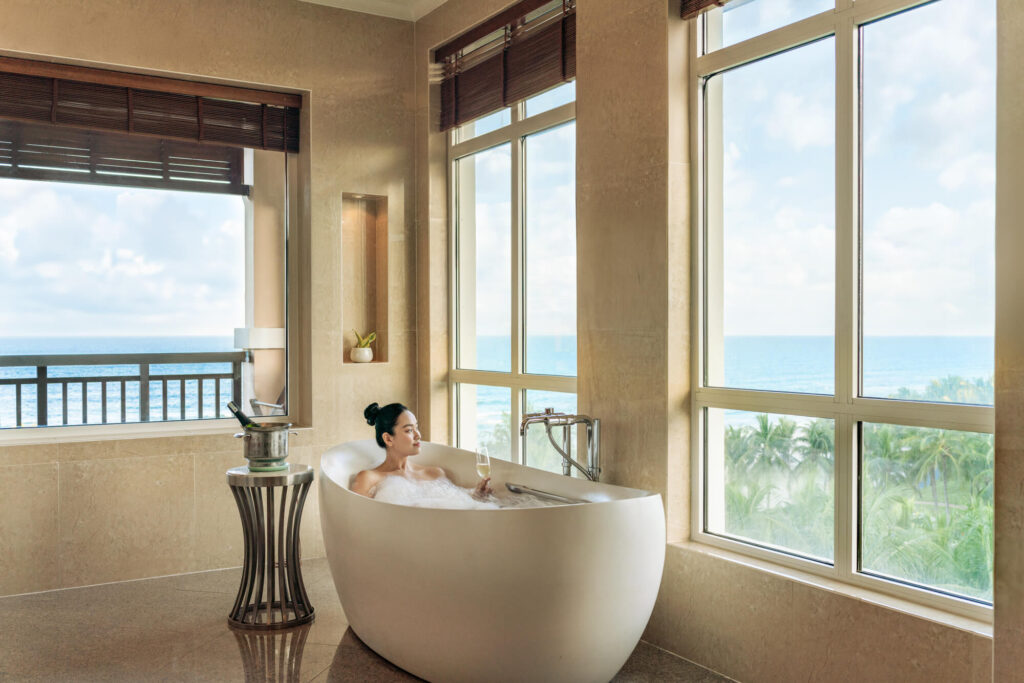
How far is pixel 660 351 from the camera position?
3.21m

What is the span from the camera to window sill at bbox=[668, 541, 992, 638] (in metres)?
2.31

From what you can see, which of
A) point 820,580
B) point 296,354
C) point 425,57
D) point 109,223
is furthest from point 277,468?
point 425,57

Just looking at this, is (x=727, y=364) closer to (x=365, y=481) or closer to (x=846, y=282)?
(x=846, y=282)

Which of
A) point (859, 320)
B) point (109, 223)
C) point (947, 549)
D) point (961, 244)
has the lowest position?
point (947, 549)

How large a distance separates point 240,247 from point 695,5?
2.74 m

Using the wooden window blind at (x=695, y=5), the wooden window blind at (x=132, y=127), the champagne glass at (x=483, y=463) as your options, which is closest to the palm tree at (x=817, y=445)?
the champagne glass at (x=483, y=463)

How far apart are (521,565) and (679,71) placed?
73.5 inches

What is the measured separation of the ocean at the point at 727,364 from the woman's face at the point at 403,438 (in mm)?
714

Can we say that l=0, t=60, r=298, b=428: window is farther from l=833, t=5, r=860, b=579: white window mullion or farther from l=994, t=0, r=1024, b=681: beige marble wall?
l=994, t=0, r=1024, b=681: beige marble wall

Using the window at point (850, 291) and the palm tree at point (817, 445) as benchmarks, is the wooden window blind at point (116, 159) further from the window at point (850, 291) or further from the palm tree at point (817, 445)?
the palm tree at point (817, 445)

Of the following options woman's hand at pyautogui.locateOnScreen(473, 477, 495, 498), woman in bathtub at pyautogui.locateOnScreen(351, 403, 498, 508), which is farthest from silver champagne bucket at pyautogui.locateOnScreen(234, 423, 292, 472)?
woman's hand at pyautogui.locateOnScreen(473, 477, 495, 498)

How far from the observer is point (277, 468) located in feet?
12.1

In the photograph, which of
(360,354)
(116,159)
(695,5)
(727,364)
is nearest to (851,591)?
(727,364)

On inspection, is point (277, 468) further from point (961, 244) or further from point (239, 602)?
point (961, 244)
